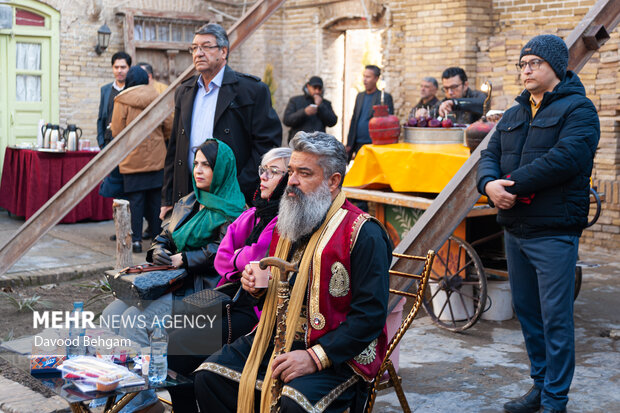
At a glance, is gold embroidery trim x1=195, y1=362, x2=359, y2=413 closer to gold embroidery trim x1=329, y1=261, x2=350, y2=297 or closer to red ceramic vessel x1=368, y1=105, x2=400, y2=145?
gold embroidery trim x1=329, y1=261, x2=350, y2=297

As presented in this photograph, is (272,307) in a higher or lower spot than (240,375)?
higher

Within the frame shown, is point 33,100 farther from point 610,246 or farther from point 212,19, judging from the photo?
point 610,246

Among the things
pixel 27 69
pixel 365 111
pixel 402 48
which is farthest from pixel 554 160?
pixel 27 69

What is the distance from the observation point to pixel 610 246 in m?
8.87

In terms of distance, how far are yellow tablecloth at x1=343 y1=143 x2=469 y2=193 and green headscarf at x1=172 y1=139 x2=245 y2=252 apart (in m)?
1.98

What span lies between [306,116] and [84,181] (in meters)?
3.81

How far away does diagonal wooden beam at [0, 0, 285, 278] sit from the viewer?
6.15 metres

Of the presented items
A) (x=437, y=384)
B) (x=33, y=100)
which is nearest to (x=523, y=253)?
(x=437, y=384)

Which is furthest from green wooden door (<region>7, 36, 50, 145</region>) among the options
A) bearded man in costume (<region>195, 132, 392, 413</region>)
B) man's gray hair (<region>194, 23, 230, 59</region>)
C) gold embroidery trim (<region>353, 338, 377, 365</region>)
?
gold embroidery trim (<region>353, 338, 377, 365</region>)

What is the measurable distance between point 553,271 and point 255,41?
1110 centimetres

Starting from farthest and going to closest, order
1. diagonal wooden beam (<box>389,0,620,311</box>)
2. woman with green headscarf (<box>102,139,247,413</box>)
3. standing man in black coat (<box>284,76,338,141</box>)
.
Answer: standing man in black coat (<box>284,76,338,141</box>), diagonal wooden beam (<box>389,0,620,311</box>), woman with green headscarf (<box>102,139,247,413</box>)

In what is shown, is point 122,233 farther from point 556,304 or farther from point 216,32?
point 556,304

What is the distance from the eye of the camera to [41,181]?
31.3ft

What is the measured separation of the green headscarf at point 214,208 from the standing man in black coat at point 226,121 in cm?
62
